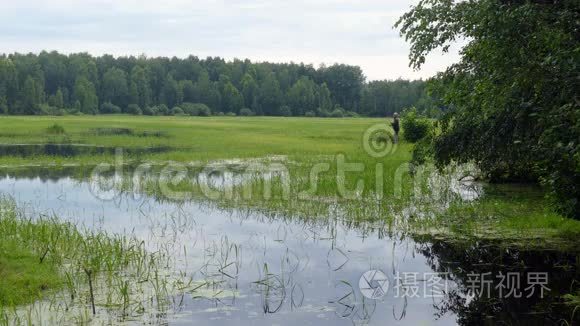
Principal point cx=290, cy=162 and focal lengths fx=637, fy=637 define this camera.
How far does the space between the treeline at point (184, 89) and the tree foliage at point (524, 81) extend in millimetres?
95982

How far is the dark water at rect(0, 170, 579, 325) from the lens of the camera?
8734 millimetres

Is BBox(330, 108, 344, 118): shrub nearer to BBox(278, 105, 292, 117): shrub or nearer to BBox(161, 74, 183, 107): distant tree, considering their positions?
BBox(278, 105, 292, 117): shrub

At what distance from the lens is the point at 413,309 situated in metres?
9.05

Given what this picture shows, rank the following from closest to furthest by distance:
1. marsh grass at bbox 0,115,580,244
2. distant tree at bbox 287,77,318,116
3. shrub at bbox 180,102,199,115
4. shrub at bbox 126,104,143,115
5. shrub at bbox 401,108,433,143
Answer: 1. marsh grass at bbox 0,115,580,244
2. shrub at bbox 401,108,433,143
3. shrub at bbox 126,104,143,115
4. shrub at bbox 180,102,199,115
5. distant tree at bbox 287,77,318,116

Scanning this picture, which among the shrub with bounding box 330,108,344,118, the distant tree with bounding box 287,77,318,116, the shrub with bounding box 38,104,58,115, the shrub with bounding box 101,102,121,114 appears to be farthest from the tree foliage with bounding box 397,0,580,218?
the distant tree with bounding box 287,77,318,116

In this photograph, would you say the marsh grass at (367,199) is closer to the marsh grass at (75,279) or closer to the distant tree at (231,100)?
the marsh grass at (75,279)

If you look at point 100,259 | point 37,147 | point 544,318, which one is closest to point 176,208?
point 100,259

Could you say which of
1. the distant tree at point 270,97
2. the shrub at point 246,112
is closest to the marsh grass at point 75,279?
the shrub at point 246,112

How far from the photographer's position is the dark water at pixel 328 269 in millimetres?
8734

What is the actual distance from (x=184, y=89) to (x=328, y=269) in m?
123

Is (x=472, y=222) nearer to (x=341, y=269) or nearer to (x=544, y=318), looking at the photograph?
(x=341, y=269)

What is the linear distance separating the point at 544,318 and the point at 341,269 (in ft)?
11.4

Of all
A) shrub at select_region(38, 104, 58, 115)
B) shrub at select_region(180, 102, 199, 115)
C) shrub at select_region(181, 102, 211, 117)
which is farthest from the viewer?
shrub at select_region(180, 102, 199, 115)

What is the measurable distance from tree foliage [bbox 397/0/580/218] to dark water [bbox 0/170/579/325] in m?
1.78
